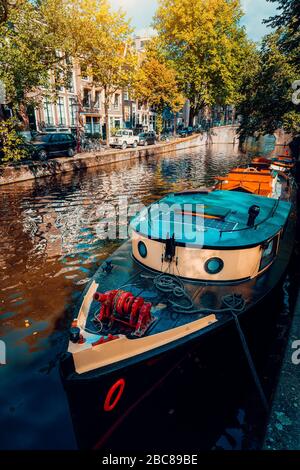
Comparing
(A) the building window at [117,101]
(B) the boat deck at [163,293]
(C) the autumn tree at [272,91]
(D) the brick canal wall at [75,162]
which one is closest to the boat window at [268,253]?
(B) the boat deck at [163,293]

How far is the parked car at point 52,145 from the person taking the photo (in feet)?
87.5

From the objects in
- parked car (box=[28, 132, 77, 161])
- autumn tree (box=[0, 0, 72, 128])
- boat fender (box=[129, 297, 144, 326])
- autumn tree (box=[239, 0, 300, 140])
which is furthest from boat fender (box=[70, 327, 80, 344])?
parked car (box=[28, 132, 77, 161])

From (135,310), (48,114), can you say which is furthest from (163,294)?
(48,114)

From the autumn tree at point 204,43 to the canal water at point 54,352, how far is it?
42.9 meters

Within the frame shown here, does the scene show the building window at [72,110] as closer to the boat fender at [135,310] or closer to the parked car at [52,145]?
the parked car at [52,145]

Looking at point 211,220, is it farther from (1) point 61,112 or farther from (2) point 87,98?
(2) point 87,98

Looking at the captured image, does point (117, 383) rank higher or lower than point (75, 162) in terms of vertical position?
lower

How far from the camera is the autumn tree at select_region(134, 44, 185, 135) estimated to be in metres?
44.4

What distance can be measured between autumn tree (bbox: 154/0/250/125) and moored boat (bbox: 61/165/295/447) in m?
47.4

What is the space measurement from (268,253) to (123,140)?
113 ft

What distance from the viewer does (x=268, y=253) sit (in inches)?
313

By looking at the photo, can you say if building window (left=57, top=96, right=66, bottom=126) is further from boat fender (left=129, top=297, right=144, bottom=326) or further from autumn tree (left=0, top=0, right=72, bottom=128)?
boat fender (left=129, top=297, right=144, bottom=326)
